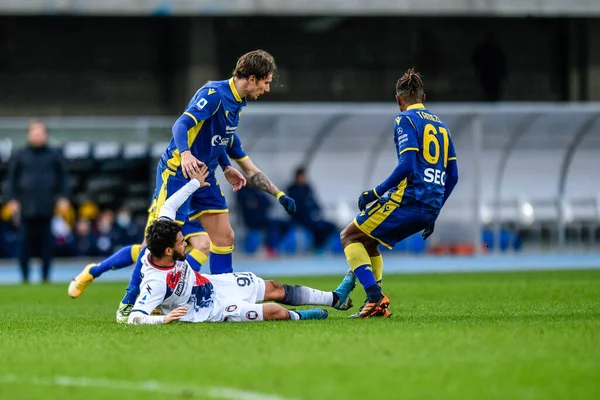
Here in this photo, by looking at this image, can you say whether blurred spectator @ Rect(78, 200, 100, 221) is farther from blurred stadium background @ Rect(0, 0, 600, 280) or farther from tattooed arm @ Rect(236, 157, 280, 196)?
tattooed arm @ Rect(236, 157, 280, 196)

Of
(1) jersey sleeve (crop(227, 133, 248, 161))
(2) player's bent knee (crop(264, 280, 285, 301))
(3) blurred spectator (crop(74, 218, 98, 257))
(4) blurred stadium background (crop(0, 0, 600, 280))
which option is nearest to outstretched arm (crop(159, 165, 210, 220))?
(2) player's bent knee (crop(264, 280, 285, 301))

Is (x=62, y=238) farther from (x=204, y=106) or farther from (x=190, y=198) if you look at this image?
(x=204, y=106)

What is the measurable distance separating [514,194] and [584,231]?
5.25ft

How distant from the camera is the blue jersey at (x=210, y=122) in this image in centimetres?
917

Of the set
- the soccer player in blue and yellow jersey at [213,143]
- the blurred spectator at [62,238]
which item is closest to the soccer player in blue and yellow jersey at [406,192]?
the soccer player in blue and yellow jersey at [213,143]

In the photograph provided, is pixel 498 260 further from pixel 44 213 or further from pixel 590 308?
pixel 590 308

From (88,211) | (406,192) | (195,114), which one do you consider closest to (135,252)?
(195,114)

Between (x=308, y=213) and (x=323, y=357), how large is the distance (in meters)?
16.4

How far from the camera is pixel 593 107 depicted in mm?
22391

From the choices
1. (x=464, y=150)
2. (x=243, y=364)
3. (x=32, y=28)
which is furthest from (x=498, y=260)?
(x=243, y=364)

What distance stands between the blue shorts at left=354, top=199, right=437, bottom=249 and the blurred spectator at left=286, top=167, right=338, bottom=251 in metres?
12.3

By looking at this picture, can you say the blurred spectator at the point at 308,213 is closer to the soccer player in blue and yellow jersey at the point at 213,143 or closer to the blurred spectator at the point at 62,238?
the blurred spectator at the point at 62,238

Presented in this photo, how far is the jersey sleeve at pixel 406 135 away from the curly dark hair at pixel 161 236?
1798 mm

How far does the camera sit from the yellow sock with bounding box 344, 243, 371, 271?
9023 millimetres
